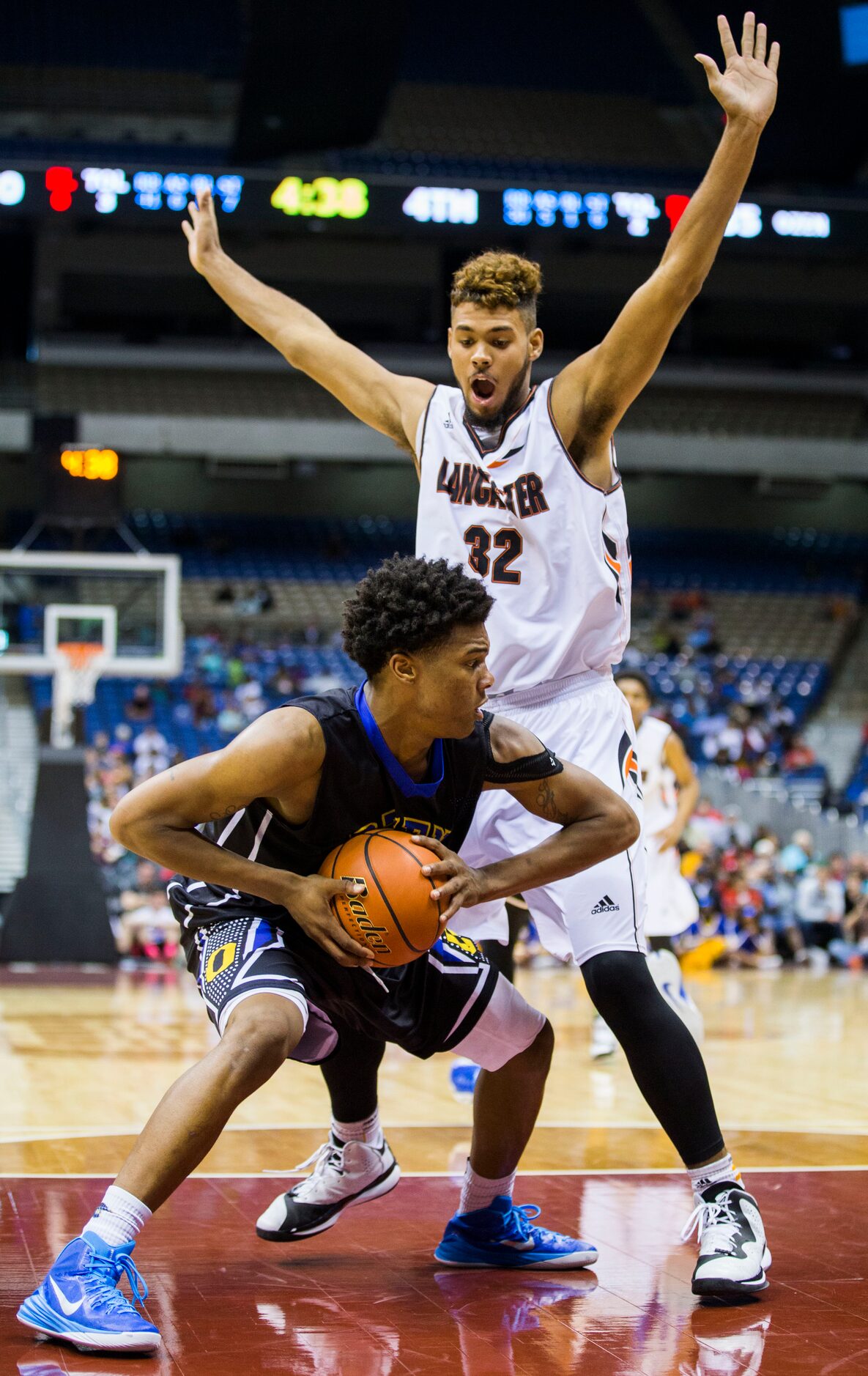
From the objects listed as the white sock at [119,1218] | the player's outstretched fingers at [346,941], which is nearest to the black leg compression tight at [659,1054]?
the player's outstretched fingers at [346,941]

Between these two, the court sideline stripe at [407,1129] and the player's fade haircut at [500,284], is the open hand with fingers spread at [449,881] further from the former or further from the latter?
the court sideline stripe at [407,1129]

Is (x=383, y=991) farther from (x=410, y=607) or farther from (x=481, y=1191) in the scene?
(x=410, y=607)

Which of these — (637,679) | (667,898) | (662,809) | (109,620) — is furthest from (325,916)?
(109,620)

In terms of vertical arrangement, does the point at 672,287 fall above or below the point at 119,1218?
above

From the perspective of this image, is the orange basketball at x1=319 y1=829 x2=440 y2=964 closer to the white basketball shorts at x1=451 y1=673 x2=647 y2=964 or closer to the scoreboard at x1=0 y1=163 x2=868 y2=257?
the white basketball shorts at x1=451 y1=673 x2=647 y2=964

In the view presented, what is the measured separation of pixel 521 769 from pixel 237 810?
69 centimetres

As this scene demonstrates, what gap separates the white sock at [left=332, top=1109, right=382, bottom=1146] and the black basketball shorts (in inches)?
16.7

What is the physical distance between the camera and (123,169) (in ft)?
63.0

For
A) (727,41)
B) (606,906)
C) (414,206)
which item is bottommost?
(606,906)

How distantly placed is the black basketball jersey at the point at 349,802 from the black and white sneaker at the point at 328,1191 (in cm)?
87

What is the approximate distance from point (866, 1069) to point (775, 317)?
24.1 m

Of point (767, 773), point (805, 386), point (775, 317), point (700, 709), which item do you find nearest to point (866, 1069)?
point (767, 773)

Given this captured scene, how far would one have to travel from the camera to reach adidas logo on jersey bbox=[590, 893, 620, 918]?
154 inches

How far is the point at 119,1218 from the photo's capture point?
10.5ft
